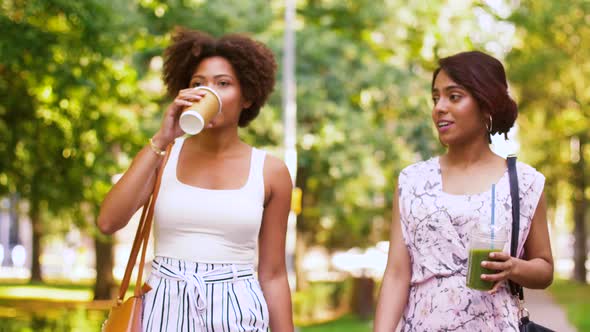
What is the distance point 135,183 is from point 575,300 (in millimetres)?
29157

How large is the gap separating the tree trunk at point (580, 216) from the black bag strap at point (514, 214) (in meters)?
25.4

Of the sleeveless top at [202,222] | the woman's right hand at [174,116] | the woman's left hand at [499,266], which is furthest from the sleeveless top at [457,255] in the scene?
the woman's right hand at [174,116]

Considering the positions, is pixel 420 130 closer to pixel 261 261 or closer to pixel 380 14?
pixel 380 14

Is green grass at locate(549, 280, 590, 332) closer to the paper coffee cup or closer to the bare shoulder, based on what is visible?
the bare shoulder

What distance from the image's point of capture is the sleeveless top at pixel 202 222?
3.39 m

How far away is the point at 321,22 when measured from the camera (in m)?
17.8

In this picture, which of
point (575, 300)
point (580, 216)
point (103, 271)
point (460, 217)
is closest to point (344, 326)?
point (103, 271)

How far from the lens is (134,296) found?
331cm

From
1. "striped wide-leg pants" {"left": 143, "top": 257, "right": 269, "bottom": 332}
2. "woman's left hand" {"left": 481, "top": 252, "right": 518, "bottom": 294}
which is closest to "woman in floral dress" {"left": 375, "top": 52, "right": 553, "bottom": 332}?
"woman's left hand" {"left": 481, "top": 252, "right": 518, "bottom": 294}

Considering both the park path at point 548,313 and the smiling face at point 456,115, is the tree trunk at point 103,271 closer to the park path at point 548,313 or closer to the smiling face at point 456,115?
the park path at point 548,313

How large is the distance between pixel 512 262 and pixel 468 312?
0.30 meters

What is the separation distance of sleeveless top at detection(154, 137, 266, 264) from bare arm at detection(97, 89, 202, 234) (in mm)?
109

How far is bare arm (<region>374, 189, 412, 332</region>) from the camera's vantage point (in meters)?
3.49

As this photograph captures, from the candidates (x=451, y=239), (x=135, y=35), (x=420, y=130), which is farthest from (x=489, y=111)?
(x=420, y=130)
